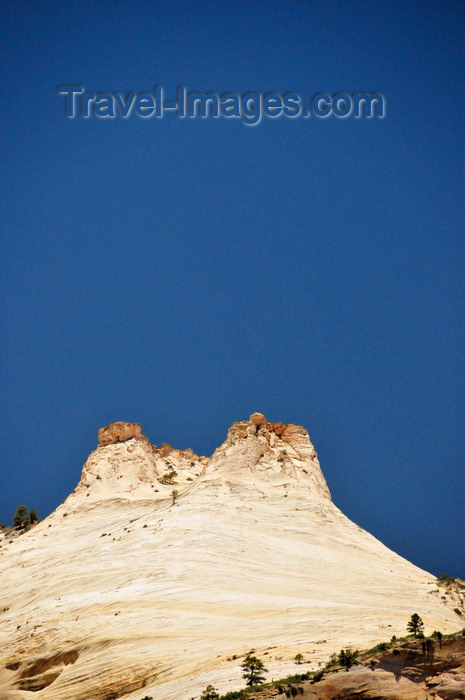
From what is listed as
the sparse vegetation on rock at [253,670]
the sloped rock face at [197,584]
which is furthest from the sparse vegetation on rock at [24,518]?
the sparse vegetation on rock at [253,670]

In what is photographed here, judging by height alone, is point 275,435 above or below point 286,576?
above

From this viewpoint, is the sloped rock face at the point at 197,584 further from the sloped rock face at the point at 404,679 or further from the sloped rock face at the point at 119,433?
the sloped rock face at the point at 119,433

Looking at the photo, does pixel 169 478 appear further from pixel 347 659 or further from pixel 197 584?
pixel 347 659

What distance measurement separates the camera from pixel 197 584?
4125cm

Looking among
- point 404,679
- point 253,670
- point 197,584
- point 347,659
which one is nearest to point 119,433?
point 197,584

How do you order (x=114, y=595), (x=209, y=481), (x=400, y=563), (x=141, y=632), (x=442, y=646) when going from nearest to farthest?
(x=442, y=646), (x=141, y=632), (x=114, y=595), (x=400, y=563), (x=209, y=481)

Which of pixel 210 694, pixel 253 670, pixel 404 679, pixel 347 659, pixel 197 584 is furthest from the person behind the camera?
pixel 197 584

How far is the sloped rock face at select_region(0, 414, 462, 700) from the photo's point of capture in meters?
32.8

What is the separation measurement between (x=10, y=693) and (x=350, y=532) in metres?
27.3

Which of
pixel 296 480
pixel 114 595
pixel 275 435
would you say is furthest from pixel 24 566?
pixel 275 435

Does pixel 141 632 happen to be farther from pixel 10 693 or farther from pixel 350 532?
pixel 350 532

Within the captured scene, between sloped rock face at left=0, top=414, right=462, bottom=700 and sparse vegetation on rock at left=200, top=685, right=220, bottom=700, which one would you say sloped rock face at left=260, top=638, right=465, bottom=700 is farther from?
sloped rock face at left=0, top=414, right=462, bottom=700

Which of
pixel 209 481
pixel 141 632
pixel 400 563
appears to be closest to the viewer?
pixel 141 632

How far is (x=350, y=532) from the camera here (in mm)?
52812
